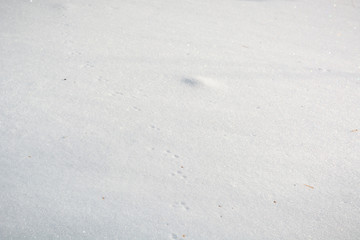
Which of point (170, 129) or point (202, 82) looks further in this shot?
point (202, 82)

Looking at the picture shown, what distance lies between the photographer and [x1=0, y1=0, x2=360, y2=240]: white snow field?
111 centimetres

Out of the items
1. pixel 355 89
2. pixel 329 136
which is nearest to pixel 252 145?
pixel 329 136

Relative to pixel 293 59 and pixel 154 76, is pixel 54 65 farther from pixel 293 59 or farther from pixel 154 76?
pixel 293 59

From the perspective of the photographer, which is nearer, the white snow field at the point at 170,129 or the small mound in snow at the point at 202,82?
the white snow field at the point at 170,129

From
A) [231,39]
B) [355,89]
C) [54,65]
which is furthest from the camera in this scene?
[231,39]

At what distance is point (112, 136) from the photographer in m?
1.40

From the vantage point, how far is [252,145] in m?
1.45

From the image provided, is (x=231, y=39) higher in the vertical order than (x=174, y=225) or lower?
higher

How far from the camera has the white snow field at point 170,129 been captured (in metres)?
1.11

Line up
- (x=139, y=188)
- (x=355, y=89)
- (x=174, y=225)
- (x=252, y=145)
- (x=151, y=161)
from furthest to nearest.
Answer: (x=355, y=89) → (x=252, y=145) → (x=151, y=161) → (x=139, y=188) → (x=174, y=225)

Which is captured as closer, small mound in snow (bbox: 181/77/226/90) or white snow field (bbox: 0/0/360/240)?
white snow field (bbox: 0/0/360/240)

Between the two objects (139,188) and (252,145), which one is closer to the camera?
(139,188)

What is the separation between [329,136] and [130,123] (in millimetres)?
909

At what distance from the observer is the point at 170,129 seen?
148cm
